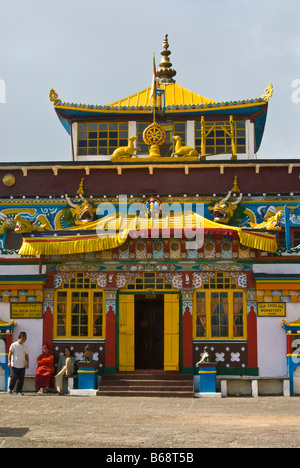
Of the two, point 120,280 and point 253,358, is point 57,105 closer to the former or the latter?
point 120,280

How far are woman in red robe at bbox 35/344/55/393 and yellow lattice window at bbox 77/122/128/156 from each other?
8.40 meters

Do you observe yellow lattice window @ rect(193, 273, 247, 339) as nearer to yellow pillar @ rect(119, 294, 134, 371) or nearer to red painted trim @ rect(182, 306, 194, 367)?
red painted trim @ rect(182, 306, 194, 367)

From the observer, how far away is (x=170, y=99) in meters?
28.4

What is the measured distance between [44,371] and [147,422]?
20.9 feet

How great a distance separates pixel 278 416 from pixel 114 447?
4753 millimetres

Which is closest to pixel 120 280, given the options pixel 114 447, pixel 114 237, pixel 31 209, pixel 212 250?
pixel 114 237

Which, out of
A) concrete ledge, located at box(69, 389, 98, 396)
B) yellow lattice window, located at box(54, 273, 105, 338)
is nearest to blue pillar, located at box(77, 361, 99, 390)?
concrete ledge, located at box(69, 389, 98, 396)

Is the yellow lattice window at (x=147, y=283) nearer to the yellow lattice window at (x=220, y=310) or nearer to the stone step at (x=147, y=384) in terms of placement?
the yellow lattice window at (x=220, y=310)

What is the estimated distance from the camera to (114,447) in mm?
10992

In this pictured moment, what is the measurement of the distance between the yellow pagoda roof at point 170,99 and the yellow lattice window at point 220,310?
922 cm

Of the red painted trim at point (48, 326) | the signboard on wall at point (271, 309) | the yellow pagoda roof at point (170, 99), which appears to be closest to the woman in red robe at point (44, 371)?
the red painted trim at point (48, 326)

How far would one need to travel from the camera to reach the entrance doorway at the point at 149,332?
2105 cm

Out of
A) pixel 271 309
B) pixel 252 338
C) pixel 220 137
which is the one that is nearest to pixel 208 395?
pixel 252 338

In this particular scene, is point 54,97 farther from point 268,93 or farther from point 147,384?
point 147,384
